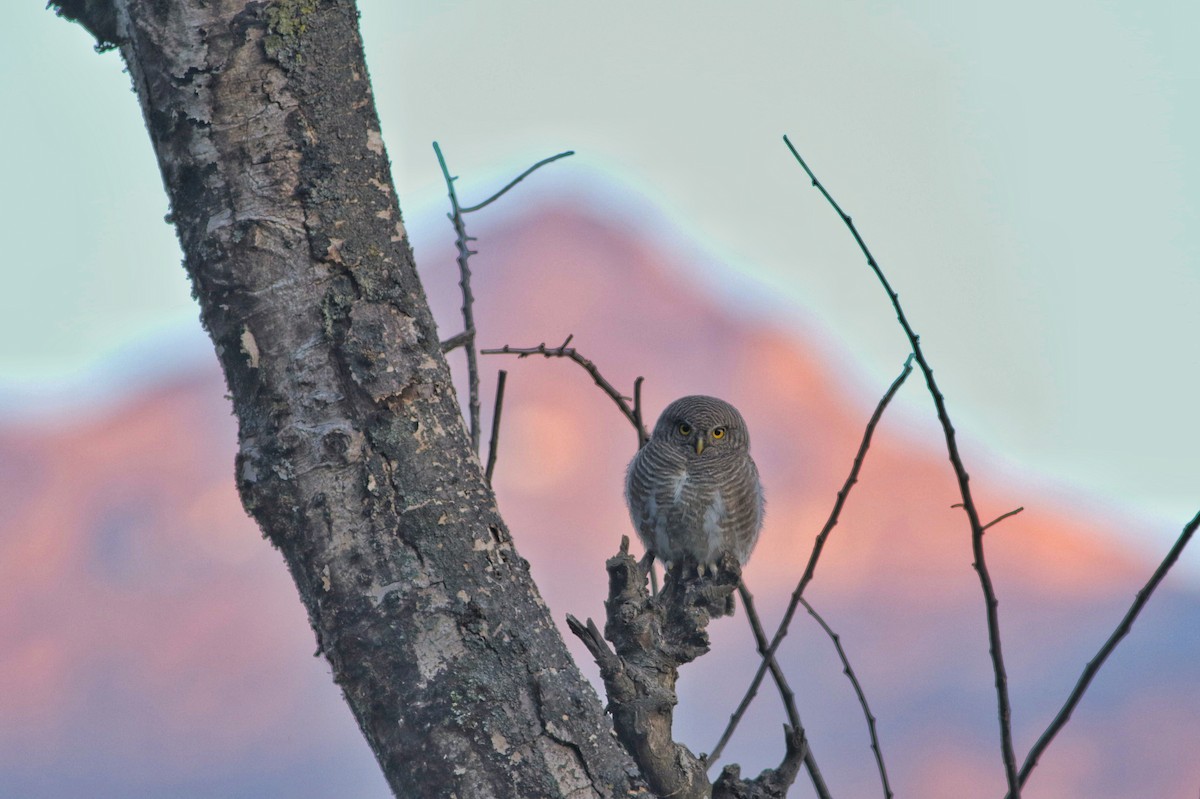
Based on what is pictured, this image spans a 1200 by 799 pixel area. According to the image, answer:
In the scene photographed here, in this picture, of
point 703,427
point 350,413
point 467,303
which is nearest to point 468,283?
point 467,303

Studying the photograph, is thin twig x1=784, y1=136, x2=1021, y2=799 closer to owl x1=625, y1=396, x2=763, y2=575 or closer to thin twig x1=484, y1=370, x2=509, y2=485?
thin twig x1=484, y1=370, x2=509, y2=485

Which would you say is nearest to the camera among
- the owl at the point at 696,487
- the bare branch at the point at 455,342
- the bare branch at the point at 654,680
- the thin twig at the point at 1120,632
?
Answer: the thin twig at the point at 1120,632

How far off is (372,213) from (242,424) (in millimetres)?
397

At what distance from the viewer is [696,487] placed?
3.92m

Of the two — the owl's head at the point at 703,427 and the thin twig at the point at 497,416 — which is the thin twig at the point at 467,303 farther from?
the owl's head at the point at 703,427

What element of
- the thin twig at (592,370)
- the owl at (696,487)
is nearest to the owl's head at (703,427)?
the owl at (696,487)

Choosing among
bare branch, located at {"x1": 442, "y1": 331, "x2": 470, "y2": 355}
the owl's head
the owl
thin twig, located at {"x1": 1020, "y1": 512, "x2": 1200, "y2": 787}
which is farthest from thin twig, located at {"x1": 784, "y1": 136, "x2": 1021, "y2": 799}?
the owl's head

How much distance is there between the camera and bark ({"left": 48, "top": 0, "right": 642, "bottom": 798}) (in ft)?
5.09

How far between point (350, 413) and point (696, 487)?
2.43 m

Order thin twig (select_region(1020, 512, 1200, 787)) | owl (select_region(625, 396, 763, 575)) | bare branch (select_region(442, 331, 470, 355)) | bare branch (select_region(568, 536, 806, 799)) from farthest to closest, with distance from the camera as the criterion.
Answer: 1. owl (select_region(625, 396, 763, 575))
2. bare branch (select_region(442, 331, 470, 355))
3. bare branch (select_region(568, 536, 806, 799))
4. thin twig (select_region(1020, 512, 1200, 787))

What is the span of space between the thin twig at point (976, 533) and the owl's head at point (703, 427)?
2.39 meters

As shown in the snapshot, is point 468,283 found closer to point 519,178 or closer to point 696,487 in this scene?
point 519,178

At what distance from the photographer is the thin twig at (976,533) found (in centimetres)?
150

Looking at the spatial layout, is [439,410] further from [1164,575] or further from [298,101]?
[1164,575]
